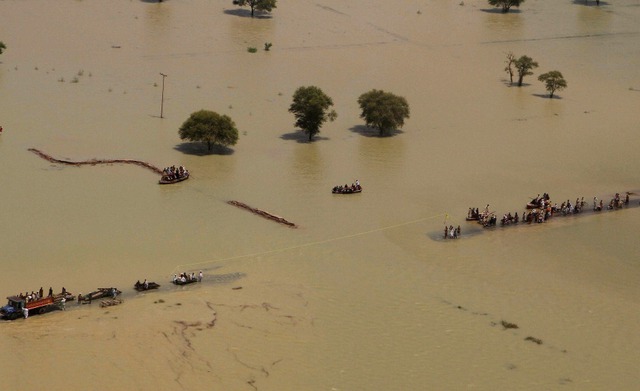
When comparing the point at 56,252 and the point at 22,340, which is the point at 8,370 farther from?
the point at 56,252

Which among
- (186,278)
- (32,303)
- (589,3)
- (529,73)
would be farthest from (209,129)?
(589,3)

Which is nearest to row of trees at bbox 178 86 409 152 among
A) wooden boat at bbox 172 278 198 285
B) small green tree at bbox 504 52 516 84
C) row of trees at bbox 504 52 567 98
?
row of trees at bbox 504 52 567 98

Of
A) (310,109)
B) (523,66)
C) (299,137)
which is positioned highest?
(523,66)

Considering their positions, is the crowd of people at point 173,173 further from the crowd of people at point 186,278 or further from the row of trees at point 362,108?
the crowd of people at point 186,278

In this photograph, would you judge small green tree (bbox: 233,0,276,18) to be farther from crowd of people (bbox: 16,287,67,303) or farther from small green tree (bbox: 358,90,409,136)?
crowd of people (bbox: 16,287,67,303)

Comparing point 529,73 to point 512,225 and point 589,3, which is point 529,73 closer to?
point 512,225

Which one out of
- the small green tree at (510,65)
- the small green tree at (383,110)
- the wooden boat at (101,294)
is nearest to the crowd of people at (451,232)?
the wooden boat at (101,294)

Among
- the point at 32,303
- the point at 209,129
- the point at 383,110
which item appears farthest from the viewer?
the point at 383,110
